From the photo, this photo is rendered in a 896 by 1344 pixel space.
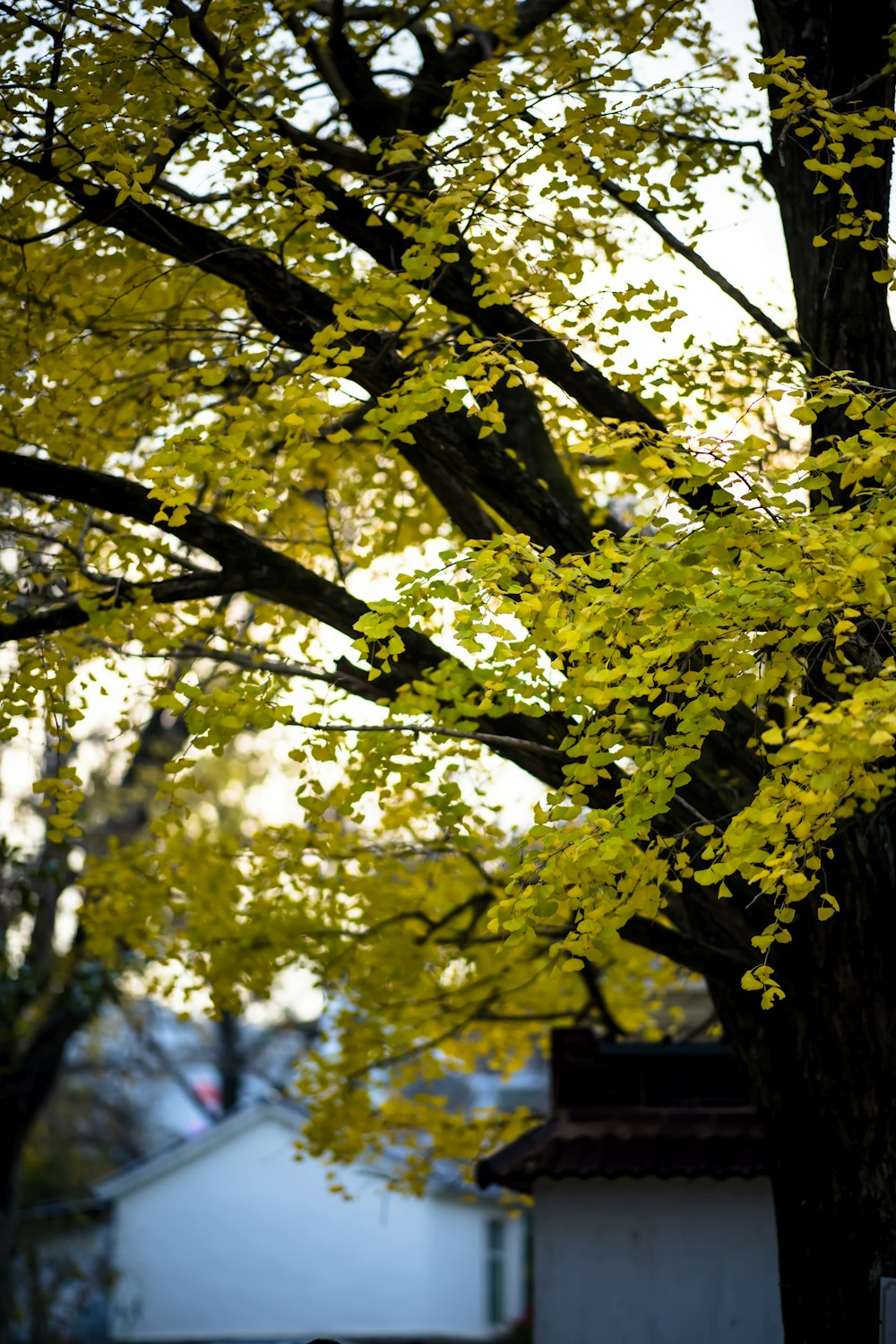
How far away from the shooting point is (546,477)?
7340mm

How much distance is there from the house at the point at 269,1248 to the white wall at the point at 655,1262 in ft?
56.9

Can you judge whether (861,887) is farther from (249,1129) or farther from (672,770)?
(249,1129)

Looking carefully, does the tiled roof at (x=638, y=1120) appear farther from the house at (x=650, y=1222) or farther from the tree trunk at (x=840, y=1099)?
the tree trunk at (x=840, y=1099)

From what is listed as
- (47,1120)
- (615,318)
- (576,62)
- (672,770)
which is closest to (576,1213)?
(672,770)

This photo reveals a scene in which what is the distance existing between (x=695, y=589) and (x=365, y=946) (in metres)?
5.52

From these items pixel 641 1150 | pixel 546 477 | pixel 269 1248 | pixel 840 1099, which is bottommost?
pixel 269 1248

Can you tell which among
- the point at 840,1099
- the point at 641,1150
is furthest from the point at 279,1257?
the point at 840,1099

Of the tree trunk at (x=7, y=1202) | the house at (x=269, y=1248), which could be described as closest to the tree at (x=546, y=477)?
the tree trunk at (x=7, y=1202)

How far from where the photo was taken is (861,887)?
6.32 m

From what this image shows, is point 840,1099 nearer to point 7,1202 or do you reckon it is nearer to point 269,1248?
point 7,1202

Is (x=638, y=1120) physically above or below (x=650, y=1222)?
above

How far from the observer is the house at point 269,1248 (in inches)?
1029

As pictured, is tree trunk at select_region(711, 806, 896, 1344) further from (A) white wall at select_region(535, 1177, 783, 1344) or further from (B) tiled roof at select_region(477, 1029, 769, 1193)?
(A) white wall at select_region(535, 1177, 783, 1344)

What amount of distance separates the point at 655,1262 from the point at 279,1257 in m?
19.8
